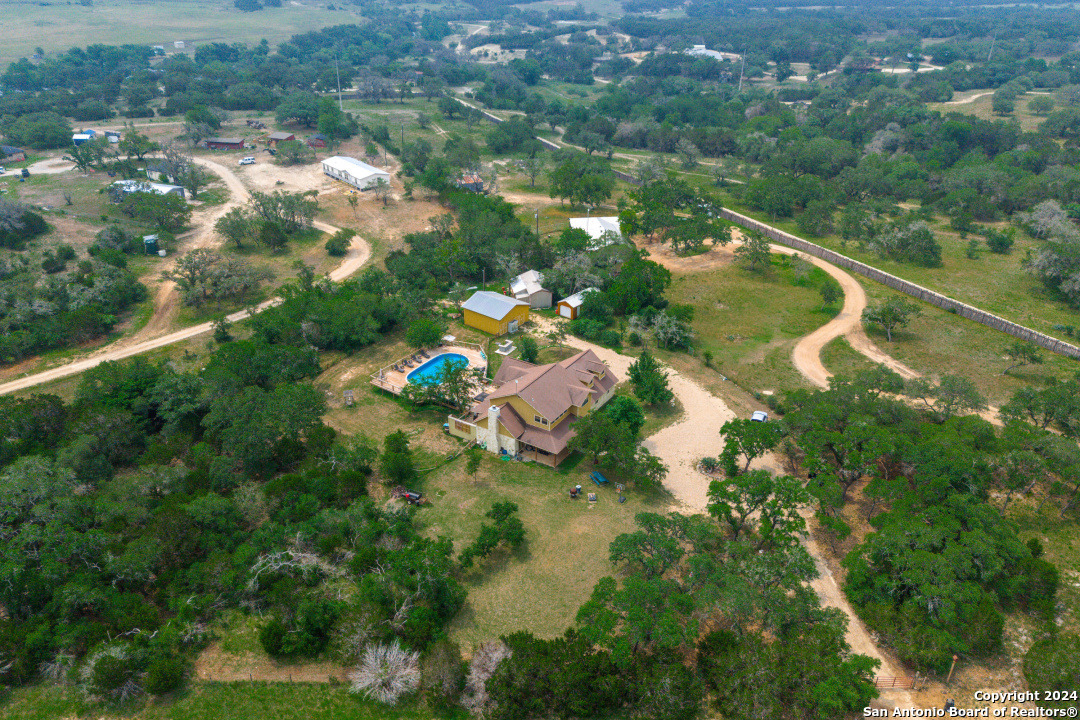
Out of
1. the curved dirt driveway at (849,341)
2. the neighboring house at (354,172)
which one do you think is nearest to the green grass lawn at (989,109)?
the curved dirt driveway at (849,341)

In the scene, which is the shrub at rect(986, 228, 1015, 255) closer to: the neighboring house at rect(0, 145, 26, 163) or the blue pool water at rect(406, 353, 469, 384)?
the blue pool water at rect(406, 353, 469, 384)

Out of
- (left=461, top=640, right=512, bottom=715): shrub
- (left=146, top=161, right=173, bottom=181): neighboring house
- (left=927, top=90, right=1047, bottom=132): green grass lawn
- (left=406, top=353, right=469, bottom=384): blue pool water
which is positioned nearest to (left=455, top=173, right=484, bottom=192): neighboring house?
(left=146, top=161, right=173, bottom=181): neighboring house

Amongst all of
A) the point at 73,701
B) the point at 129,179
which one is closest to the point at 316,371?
the point at 73,701

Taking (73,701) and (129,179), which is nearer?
(73,701)

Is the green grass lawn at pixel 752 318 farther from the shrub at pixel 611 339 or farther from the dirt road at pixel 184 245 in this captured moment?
the dirt road at pixel 184 245

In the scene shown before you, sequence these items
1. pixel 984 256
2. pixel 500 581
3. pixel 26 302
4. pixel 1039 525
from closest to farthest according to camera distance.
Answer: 1. pixel 500 581
2. pixel 1039 525
3. pixel 26 302
4. pixel 984 256

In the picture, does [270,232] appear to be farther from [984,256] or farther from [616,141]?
[984,256]

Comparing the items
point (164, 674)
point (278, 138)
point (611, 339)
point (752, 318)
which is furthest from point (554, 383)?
point (278, 138)

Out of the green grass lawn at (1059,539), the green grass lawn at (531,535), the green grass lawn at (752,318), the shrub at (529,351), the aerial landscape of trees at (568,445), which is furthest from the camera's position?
the green grass lawn at (752,318)
